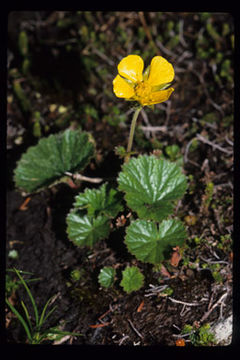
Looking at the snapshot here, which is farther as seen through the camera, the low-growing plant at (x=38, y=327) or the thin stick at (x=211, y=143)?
the thin stick at (x=211, y=143)

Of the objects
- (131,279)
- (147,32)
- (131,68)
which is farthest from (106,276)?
(147,32)

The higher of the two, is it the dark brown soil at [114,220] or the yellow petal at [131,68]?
the yellow petal at [131,68]

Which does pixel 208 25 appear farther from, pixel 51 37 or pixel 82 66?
pixel 51 37

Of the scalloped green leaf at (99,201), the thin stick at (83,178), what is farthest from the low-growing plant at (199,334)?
the thin stick at (83,178)

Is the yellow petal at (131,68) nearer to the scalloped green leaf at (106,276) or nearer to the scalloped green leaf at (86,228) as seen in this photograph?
the scalloped green leaf at (86,228)

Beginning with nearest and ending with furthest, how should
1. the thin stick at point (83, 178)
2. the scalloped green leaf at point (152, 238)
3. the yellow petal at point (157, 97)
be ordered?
the yellow petal at point (157, 97) → the scalloped green leaf at point (152, 238) → the thin stick at point (83, 178)

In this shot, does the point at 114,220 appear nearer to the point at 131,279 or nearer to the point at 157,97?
the point at 131,279

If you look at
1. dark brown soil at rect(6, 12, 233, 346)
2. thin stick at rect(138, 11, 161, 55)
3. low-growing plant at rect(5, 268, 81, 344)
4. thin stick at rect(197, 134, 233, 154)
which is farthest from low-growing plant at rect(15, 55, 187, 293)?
thin stick at rect(138, 11, 161, 55)
